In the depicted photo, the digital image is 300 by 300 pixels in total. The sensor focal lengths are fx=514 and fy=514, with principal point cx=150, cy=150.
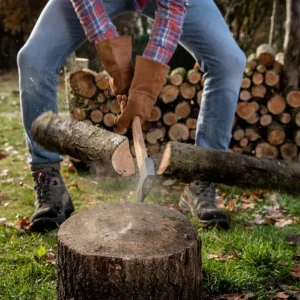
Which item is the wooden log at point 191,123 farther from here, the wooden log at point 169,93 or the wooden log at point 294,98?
the wooden log at point 294,98

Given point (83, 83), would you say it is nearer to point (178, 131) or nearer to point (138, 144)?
point (178, 131)

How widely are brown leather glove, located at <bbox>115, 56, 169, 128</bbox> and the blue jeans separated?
0.62 metres

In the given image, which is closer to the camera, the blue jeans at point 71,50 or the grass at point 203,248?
the grass at point 203,248

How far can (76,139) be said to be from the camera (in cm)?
242

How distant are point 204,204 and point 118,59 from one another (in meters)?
1.18

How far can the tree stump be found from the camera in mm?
1878

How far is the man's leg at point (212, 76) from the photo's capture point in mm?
3109

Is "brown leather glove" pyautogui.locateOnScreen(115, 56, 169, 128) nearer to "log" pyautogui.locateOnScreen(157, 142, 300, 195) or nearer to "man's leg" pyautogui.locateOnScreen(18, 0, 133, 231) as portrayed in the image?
"log" pyautogui.locateOnScreen(157, 142, 300, 195)

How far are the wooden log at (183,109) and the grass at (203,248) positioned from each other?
72cm

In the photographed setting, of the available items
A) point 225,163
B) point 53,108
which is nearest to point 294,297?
point 225,163

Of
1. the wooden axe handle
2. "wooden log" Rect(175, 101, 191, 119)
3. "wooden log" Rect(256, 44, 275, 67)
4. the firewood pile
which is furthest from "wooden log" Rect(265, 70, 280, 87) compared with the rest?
the wooden axe handle

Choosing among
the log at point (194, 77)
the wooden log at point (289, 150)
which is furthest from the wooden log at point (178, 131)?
the wooden log at point (289, 150)

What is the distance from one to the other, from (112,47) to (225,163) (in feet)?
2.71

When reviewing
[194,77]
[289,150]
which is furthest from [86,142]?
[289,150]
